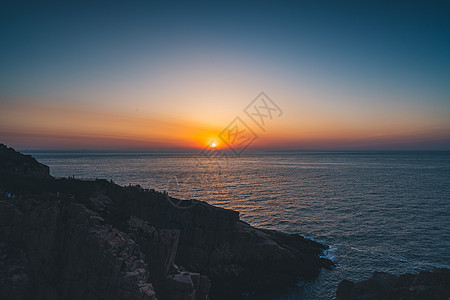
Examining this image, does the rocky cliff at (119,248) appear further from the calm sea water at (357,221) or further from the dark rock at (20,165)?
the calm sea water at (357,221)

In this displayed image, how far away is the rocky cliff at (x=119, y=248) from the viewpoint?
1859 cm

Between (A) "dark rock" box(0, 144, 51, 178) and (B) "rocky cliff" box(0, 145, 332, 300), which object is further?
(A) "dark rock" box(0, 144, 51, 178)

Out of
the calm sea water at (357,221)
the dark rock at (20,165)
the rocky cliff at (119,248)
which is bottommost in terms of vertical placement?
the calm sea water at (357,221)

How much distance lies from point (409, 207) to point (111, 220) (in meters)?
65.5

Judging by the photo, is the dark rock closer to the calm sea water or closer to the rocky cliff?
the rocky cliff

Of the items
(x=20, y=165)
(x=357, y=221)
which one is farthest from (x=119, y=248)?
(x=357, y=221)

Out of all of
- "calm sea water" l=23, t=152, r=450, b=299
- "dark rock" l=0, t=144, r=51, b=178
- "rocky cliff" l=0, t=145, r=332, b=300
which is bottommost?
"calm sea water" l=23, t=152, r=450, b=299

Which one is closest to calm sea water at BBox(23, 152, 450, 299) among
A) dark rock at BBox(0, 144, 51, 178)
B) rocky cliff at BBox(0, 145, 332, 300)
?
rocky cliff at BBox(0, 145, 332, 300)

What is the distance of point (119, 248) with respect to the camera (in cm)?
1969

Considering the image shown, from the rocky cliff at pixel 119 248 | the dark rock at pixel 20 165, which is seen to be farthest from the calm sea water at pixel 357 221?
the dark rock at pixel 20 165

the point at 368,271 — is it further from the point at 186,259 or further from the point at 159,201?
the point at 159,201

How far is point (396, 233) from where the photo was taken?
42906 millimetres

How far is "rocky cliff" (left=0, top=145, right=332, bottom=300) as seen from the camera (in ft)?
61.0

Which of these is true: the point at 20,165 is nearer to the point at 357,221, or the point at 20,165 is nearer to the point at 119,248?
the point at 119,248
